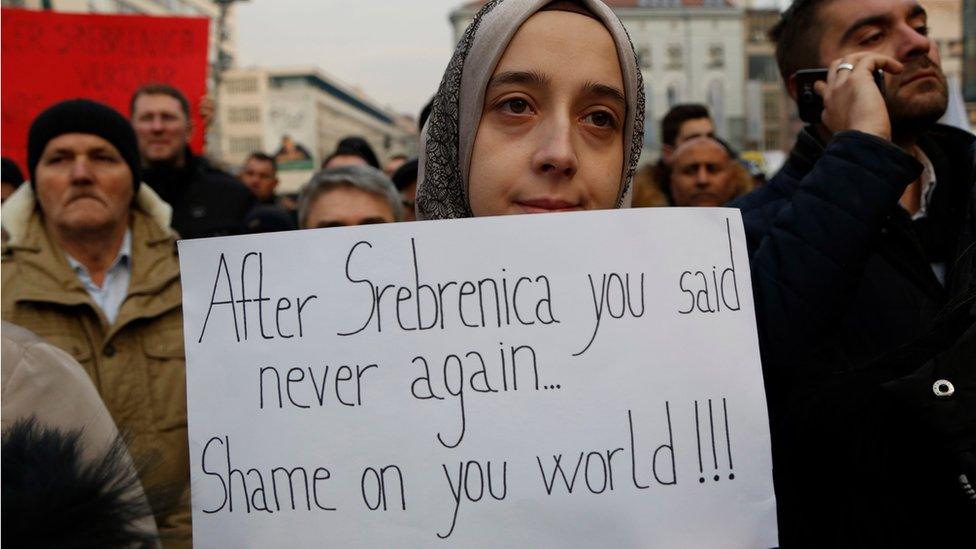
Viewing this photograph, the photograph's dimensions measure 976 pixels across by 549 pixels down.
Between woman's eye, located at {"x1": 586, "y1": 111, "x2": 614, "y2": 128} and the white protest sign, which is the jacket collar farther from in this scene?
woman's eye, located at {"x1": 586, "y1": 111, "x2": 614, "y2": 128}

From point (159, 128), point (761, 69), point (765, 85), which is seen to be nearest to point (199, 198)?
point (159, 128)

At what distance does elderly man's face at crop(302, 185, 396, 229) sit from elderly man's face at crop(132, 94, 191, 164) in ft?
4.43

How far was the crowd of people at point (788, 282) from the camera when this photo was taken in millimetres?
1175

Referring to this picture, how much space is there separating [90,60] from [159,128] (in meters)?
1.04

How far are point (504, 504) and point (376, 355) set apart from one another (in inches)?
11.0

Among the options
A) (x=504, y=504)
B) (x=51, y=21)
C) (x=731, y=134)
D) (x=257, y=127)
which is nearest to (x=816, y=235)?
(x=504, y=504)

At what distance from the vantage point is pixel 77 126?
9.30ft

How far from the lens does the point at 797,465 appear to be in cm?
131

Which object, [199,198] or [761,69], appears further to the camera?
[761,69]

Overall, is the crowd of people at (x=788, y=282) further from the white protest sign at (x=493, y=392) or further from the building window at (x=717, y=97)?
the building window at (x=717, y=97)

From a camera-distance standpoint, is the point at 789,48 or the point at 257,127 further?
the point at 257,127

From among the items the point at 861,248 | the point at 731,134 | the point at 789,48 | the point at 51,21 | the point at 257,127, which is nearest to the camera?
the point at 861,248

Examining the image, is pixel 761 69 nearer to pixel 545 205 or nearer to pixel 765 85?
pixel 765 85

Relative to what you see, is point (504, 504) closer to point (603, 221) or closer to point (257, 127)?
point (603, 221)
